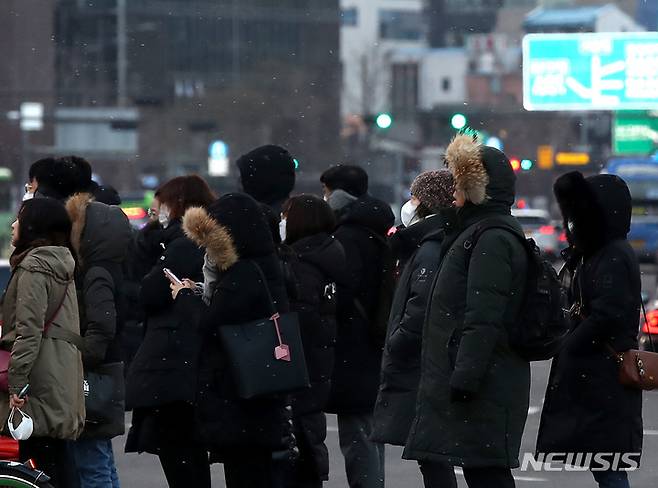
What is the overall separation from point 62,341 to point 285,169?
6.20ft

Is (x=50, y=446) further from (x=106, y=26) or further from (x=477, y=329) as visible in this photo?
(x=106, y=26)

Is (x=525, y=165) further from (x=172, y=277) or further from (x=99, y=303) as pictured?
(x=172, y=277)

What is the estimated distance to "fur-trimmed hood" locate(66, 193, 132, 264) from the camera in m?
7.66

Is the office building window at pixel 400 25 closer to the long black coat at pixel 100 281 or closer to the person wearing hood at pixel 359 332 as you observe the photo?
the person wearing hood at pixel 359 332

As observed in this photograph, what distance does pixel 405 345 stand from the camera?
7066mm

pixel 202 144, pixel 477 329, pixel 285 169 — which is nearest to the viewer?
pixel 477 329

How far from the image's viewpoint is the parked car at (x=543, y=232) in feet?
138

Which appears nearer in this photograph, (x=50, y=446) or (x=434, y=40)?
(x=50, y=446)

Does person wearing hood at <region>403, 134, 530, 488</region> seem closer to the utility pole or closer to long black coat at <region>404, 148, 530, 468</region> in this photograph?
long black coat at <region>404, 148, 530, 468</region>

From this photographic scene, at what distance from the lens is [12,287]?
22.4 ft

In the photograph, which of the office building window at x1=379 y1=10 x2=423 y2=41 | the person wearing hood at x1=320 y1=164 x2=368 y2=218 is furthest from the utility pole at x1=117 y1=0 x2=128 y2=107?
the person wearing hood at x1=320 y1=164 x2=368 y2=218

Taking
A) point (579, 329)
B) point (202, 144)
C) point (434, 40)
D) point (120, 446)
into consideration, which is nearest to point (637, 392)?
point (579, 329)

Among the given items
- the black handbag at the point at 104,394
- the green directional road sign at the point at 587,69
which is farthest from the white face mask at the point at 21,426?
the green directional road sign at the point at 587,69

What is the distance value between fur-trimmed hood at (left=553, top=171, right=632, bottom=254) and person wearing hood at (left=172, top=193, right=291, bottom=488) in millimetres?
1312
